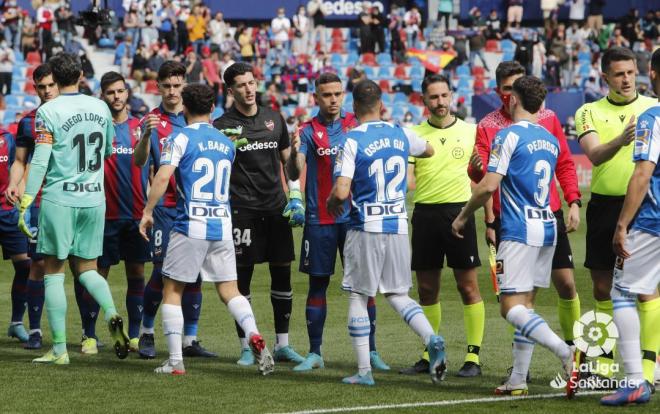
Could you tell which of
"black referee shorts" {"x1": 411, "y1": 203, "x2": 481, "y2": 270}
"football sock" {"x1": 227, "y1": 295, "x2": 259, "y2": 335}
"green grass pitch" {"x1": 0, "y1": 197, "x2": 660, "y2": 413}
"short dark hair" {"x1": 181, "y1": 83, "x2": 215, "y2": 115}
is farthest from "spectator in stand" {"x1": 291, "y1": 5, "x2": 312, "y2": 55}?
"football sock" {"x1": 227, "y1": 295, "x2": 259, "y2": 335}

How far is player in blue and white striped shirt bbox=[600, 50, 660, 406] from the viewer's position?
7.27 metres

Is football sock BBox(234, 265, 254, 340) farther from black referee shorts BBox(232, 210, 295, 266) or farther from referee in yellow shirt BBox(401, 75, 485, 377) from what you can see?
referee in yellow shirt BBox(401, 75, 485, 377)

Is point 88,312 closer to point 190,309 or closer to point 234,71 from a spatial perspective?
point 190,309

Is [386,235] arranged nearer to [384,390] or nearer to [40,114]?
[384,390]

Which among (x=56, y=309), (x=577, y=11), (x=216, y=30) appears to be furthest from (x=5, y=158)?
(x=577, y=11)

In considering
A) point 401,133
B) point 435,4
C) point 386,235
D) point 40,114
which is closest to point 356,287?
point 386,235

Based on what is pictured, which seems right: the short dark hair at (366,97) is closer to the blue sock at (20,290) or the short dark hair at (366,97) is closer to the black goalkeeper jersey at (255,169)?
the black goalkeeper jersey at (255,169)

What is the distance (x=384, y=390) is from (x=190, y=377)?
1431 millimetres

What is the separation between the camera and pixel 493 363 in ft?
30.4

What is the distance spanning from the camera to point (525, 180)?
7.74 m

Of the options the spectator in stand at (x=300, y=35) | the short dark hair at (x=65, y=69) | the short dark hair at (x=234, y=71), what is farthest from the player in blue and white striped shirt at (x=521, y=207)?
the spectator in stand at (x=300, y=35)

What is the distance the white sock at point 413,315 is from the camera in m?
8.10

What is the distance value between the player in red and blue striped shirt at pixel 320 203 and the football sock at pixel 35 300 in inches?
95.7

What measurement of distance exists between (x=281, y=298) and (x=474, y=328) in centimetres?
160
